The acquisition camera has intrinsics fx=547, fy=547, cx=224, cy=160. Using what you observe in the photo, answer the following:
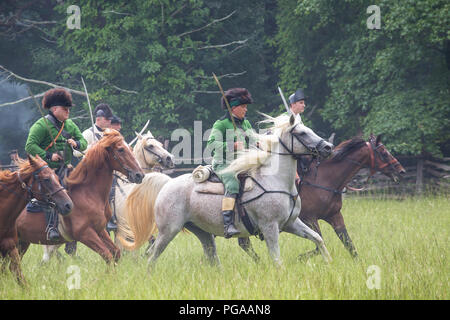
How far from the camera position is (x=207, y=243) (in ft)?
25.6

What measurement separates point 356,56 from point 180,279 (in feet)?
46.2

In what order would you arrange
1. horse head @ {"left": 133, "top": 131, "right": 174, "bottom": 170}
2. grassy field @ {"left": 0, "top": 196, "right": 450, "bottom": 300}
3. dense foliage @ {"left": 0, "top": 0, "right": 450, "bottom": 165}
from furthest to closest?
1. dense foliage @ {"left": 0, "top": 0, "right": 450, "bottom": 165}
2. horse head @ {"left": 133, "top": 131, "right": 174, "bottom": 170}
3. grassy field @ {"left": 0, "top": 196, "right": 450, "bottom": 300}

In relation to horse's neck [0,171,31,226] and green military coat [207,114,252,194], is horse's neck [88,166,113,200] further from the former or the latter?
green military coat [207,114,252,194]

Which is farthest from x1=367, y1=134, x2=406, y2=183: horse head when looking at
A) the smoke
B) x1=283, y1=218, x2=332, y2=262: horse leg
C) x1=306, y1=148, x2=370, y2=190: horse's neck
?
the smoke

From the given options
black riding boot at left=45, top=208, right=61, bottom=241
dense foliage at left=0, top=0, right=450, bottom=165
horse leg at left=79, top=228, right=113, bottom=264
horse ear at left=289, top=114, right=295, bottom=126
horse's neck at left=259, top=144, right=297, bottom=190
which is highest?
dense foliage at left=0, top=0, right=450, bottom=165

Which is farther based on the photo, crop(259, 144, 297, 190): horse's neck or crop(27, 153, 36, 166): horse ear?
crop(259, 144, 297, 190): horse's neck

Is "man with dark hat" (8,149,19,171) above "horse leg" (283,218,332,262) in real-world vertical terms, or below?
above

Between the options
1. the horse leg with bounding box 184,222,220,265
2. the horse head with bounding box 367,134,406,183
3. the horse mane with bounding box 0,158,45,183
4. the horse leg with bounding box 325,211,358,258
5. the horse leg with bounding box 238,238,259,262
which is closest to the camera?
the horse mane with bounding box 0,158,45,183

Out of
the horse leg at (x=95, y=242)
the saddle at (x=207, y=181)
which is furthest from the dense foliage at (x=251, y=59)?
the horse leg at (x=95, y=242)

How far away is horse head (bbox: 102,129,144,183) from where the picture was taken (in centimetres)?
704

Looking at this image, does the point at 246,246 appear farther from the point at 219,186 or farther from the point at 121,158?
the point at 121,158

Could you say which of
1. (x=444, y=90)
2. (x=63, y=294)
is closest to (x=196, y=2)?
(x=444, y=90)

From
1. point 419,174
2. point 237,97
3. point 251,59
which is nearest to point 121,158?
point 237,97

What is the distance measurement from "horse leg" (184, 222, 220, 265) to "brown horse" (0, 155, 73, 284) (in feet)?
7.08
